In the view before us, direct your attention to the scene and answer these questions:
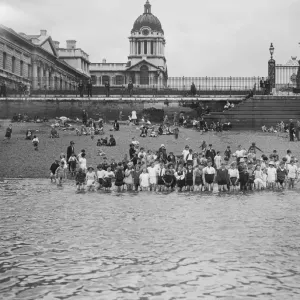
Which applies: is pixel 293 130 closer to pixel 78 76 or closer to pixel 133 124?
pixel 133 124

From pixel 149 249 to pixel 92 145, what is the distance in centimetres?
2326

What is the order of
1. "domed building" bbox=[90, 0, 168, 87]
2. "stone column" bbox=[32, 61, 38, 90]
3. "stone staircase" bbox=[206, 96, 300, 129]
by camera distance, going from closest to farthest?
"stone staircase" bbox=[206, 96, 300, 129] → "stone column" bbox=[32, 61, 38, 90] → "domed building" bbox=[90, 0, 168, 87]

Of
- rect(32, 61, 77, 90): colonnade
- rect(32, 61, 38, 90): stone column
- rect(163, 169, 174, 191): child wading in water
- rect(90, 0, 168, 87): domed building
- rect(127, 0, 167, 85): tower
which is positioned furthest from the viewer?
rect(127, 0, 167, 85): tower

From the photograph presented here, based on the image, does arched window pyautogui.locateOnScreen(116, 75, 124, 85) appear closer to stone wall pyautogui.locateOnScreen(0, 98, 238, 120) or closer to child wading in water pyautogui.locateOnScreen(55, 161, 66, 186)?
stone wall pyautogui.locateOnScreen(0, 98, 238, 120)

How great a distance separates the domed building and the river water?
316 ft

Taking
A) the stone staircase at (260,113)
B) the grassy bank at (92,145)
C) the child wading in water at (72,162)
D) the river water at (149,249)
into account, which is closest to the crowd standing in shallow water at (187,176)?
the child wading in water at (72,162)

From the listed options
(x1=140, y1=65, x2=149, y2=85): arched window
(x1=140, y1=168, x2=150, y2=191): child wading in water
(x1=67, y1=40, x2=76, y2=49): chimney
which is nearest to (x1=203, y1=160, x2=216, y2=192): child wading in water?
(x1=140, y1=168, x2=150, y2=191): child wading in water

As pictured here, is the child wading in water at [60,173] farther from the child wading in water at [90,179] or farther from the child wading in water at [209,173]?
the child wading in water at [209,173]

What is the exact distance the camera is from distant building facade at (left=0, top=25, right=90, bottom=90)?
65938 millimetres

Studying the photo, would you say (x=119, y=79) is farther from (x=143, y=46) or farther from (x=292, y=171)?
(x=292, y=171)

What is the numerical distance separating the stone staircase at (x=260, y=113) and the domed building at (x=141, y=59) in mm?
65582

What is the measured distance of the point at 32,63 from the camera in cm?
7494

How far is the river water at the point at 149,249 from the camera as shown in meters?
9.10

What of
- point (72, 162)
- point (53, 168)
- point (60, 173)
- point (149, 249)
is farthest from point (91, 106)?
point (149, 249)
